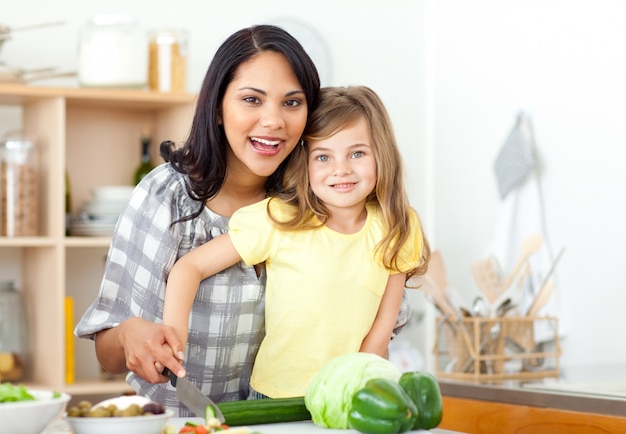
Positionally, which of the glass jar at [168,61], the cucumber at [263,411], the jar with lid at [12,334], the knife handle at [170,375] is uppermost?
the glass jar at [168,61]

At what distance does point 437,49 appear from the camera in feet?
13.1

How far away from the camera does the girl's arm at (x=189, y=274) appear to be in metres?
1.55

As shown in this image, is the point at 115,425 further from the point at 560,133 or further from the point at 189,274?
the point at 560,133

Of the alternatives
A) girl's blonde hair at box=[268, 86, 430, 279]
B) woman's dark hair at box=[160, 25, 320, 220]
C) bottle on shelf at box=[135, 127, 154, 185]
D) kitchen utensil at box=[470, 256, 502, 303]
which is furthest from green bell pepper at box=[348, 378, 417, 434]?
bottle on shelf at box=[135, 127, 154, 185]

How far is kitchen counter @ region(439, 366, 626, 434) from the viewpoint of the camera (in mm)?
1938

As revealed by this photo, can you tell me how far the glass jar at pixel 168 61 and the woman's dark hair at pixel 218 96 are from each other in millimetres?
1597

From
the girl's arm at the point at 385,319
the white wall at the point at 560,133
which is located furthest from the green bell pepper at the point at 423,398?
the white wall at the point at 560,133

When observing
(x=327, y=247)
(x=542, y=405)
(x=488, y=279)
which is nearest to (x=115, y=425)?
(x=327, y=247)

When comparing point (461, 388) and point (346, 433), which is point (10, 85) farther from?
point (346, 433)

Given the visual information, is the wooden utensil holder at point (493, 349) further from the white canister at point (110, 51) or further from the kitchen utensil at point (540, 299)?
the white canister at point (110, 51)

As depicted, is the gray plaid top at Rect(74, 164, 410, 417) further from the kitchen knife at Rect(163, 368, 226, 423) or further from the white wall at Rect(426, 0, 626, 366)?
the white wall at Rect(426, 0, 626, 366)

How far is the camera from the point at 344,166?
170cm

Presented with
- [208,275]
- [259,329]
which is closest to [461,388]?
[259,329]

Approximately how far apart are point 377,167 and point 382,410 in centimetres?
58
